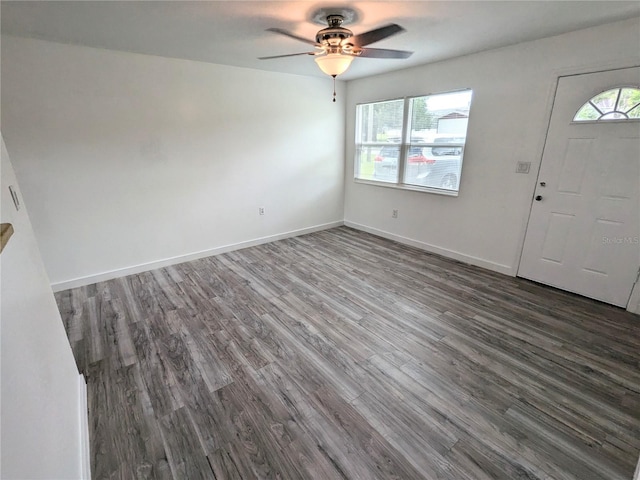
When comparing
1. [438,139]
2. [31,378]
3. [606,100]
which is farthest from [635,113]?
[31,378]

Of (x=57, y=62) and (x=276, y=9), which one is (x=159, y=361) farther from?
(x=57, y=62)

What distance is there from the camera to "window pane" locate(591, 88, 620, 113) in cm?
254

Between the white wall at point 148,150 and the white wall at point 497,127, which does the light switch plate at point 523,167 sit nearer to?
the white wall at point 497,127

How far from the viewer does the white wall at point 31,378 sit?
2.54 feet

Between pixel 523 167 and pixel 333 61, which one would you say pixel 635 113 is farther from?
pixel 333 61

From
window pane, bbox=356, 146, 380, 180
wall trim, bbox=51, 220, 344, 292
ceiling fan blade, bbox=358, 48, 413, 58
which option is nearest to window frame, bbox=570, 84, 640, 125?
ceiling fan blade, bbox=358, 48, 413, 58

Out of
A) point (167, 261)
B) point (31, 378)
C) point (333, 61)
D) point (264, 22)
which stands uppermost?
point (264, 22)

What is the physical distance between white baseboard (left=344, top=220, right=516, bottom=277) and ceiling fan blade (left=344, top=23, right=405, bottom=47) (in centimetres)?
279

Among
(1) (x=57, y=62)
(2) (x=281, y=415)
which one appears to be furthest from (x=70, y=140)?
(2) (x=281, y=415)

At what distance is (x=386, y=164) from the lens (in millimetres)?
4594

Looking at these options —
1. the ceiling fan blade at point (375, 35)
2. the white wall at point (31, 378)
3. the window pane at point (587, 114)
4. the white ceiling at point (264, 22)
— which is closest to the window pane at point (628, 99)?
the window pane at point (587, 114)

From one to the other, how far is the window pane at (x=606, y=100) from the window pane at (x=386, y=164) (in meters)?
2.16

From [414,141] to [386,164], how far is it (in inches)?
22.6

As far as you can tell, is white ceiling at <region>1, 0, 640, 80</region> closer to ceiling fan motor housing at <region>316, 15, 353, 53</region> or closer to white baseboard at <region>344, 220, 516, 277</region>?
ceiling fan motor housing at <region>316, 15, 353, 53</region>
